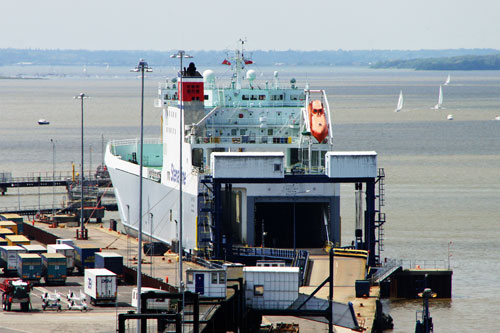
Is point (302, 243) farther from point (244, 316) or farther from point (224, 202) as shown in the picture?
point (244, 316)

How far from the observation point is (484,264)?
6331 centimetres

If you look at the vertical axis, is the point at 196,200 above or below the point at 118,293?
above

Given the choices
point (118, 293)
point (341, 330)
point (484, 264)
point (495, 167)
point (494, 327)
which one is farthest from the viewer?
point (495, 167)

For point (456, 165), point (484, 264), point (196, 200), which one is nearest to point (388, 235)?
point (484, 264)

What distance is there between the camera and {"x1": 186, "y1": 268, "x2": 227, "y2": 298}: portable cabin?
42.1 m

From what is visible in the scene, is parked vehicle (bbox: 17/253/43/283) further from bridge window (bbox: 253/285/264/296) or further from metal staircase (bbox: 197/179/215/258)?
bridge window (bbox: 253/285/264/296)

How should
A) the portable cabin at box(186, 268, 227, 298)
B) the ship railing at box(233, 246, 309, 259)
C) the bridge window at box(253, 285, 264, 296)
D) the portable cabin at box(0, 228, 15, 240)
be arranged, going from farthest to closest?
1. the portable cabin at box(0, 228, 15, 240)
2. the ship railing at box(233, 246, 309, 259)
3. the bridge window at box(253, 285, 264, 296)
4. the portable cabin at box(186, 268, 227, 298)

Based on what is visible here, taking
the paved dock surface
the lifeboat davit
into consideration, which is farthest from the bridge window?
the lifeboat davit

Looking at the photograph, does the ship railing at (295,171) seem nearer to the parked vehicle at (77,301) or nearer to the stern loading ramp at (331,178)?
the stern loading ramp at (331,178)

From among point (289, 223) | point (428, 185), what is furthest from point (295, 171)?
point (428, 185)

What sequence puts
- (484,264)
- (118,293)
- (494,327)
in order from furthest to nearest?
(484,264) < (118,293) < (494,327)

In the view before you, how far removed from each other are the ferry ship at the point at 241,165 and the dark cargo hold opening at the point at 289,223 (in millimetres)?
55

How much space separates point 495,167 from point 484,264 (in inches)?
2195

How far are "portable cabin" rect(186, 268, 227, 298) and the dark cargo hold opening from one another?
15340 millimetres
